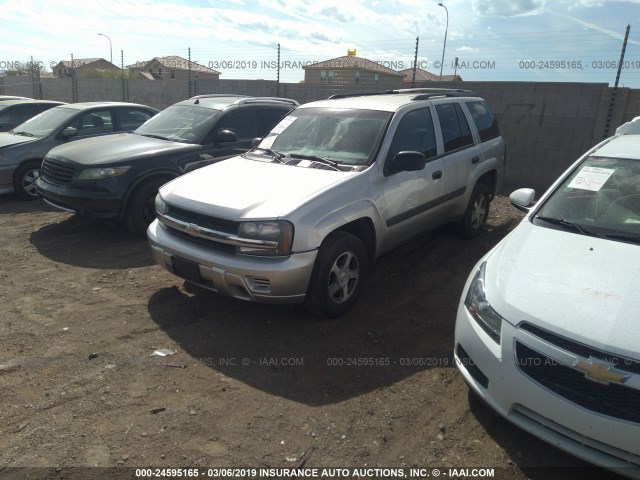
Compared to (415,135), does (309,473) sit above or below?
below

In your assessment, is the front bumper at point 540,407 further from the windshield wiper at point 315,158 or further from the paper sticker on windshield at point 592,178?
the windshield wiper at point 315,158

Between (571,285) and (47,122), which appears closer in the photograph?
(571,285)

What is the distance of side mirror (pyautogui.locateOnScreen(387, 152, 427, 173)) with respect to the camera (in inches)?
167

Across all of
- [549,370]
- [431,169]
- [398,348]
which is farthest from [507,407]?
[431,169]

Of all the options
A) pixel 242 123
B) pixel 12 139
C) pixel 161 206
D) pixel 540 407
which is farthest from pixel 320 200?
pixel 12 139

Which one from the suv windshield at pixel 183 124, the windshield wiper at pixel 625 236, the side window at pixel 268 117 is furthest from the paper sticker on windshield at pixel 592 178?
the suv windshield at pixel 183 124

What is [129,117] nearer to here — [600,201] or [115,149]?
[115,149]

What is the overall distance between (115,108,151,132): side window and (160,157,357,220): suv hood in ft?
14.9

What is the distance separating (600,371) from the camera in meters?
2.24

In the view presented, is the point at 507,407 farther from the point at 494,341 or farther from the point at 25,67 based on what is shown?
the point at 25,67

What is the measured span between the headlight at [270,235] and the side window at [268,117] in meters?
3.76

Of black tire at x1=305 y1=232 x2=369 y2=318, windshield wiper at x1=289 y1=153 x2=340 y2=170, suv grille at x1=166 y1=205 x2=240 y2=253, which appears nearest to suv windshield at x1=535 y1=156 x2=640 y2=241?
black tire at x1=305 y1=232 x2=369 y2=318

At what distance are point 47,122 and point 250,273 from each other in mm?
6703

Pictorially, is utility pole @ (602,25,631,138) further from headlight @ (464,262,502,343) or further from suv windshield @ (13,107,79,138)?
suv windshield @ (13,107,79,138)
